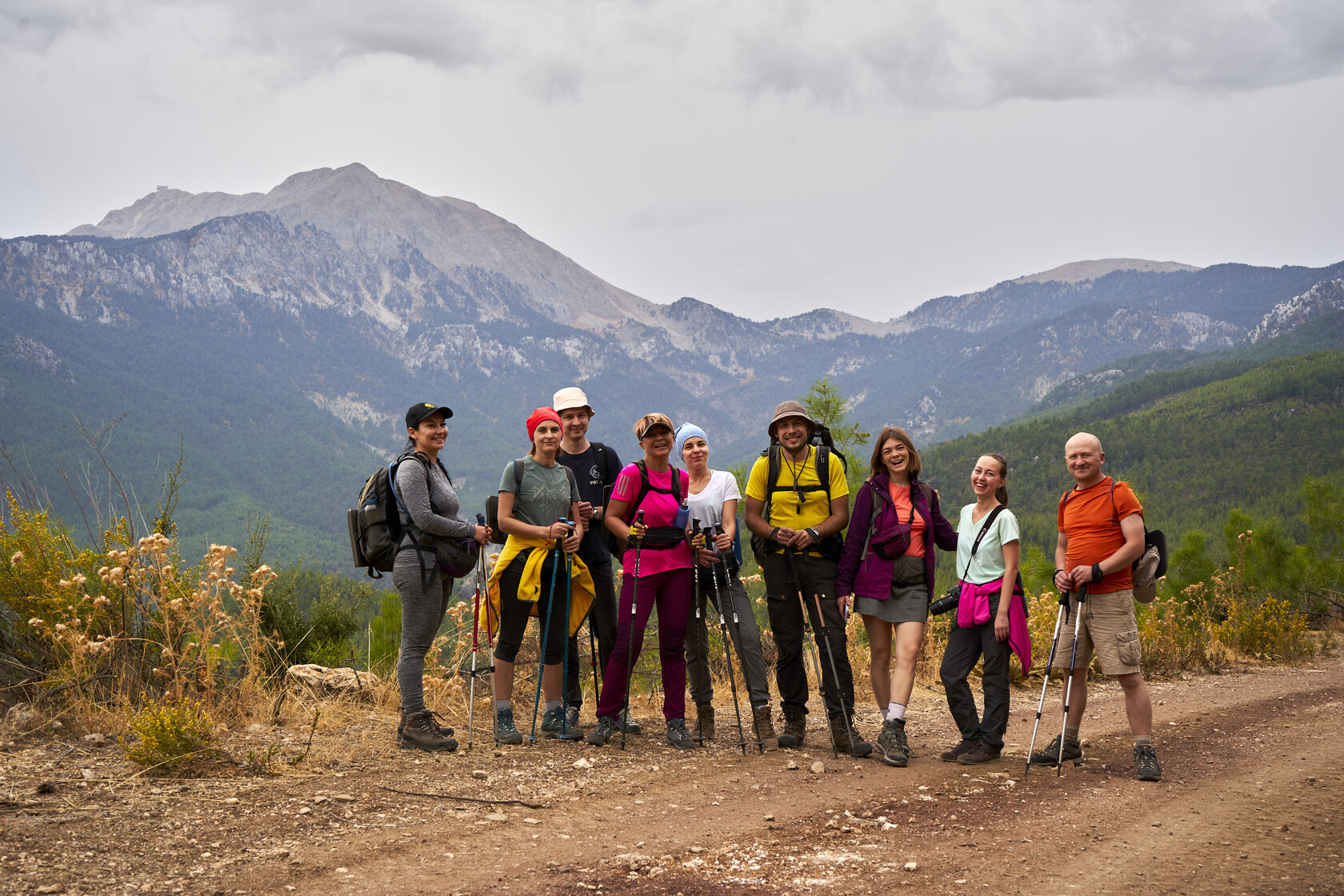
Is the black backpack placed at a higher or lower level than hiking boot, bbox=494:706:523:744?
higher

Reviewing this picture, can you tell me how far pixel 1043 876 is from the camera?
3.52 m

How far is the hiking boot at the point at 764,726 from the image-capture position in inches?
226

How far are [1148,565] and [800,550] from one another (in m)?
1.95

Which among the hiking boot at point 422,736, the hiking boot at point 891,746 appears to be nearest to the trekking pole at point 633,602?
the hiking boot at point 422,736

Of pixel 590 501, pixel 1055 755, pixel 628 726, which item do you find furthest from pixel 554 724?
pixel 1055 755

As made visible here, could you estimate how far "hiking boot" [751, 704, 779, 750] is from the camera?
226 inches

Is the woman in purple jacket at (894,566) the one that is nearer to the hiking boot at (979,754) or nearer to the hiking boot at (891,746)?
the hiking boot at (891,746)

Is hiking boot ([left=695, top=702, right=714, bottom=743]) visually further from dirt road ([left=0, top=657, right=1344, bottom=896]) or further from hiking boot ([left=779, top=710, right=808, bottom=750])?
hiking boot ([left=779, top=710, right=808, bottom=750])

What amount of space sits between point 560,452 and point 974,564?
2.78 meters

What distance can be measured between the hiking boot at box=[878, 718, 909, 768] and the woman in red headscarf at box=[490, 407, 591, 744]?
Answer: 189 cm

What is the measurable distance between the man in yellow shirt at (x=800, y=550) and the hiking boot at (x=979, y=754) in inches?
22.1

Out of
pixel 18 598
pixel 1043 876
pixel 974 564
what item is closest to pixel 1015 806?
pixel 1043 876

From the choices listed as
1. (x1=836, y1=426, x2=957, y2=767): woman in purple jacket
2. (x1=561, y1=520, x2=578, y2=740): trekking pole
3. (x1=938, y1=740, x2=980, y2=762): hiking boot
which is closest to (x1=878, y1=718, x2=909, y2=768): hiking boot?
(x1=836, y1=426, x2=957, y2=767): woman in purple jacket

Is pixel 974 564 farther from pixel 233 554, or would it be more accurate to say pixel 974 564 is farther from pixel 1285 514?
pixel 1285 514
